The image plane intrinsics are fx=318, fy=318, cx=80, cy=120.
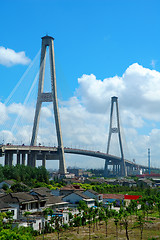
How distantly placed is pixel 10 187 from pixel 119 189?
23.0 meters

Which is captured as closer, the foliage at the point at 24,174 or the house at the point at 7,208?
the house at the point at 7,208

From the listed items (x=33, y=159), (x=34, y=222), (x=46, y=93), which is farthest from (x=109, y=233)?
(x=33, y=159)

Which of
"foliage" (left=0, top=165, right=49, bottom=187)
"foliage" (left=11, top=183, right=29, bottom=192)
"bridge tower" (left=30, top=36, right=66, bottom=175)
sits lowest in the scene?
"foliage" (left=11, top=183, right=29, bottom=192)

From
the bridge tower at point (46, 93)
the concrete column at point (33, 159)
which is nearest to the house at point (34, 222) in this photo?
the bridge tower at point (46, 93)

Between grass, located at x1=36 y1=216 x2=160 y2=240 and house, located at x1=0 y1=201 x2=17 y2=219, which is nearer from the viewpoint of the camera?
house, located at x1=0 y1=201 x2=17 y2=219

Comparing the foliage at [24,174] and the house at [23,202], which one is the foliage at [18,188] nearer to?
the foliage at [24,174]

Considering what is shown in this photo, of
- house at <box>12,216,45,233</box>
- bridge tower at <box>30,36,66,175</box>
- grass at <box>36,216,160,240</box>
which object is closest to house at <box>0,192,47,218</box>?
house at <box>12,216,45,233</box>

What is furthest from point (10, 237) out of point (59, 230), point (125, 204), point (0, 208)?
point (125, 204)

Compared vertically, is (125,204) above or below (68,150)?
below

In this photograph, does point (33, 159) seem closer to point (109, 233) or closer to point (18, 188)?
point (18, 188)

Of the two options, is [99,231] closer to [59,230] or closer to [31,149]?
[59,230]

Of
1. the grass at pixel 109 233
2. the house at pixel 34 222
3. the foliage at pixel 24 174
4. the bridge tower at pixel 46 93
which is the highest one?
the bridge tower at pixel 46 93

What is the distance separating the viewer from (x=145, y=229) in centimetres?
2675

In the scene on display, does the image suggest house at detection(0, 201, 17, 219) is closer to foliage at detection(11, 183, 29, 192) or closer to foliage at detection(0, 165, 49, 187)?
foliage at detection(11, 183, 29, 192)
